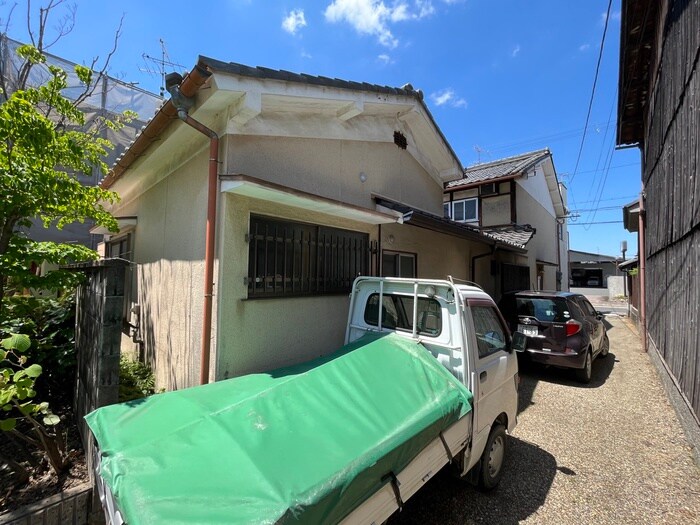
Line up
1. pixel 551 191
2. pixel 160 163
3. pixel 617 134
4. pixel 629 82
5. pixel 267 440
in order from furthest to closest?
pixel 551 191 → pixel 617 134 → pixel 629 82 → pixel 160 163 → pixel 267 440

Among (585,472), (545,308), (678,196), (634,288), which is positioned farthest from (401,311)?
(634,288)

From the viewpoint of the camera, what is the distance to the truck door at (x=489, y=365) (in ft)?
9.93

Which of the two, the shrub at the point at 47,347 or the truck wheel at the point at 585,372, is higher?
the shrub at the point at 47,347

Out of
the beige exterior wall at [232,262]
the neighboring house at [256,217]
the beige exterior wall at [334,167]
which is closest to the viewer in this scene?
the neighboring house at [256,217]

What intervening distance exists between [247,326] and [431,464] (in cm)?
258

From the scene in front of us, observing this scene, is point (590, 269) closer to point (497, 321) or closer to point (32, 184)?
point (497, 321)

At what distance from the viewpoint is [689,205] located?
15.5ft

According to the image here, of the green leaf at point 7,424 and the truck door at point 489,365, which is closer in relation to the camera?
the green leaf at point 7,424

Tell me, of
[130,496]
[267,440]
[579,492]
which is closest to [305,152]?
[267,440]

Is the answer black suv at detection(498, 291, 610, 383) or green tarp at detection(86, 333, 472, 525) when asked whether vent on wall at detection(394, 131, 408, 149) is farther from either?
green tarp at detection(86, 333, 472, 525)

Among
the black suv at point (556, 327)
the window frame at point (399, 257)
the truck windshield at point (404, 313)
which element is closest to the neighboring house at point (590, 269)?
the black suv at point (556, 327)

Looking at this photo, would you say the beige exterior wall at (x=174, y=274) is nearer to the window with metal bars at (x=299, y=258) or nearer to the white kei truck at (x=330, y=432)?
the window with metal bars at (x=299, y=258)

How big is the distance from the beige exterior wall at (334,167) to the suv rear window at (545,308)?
3.31 metres

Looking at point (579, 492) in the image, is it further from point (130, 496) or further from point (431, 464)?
point (130, 496)
